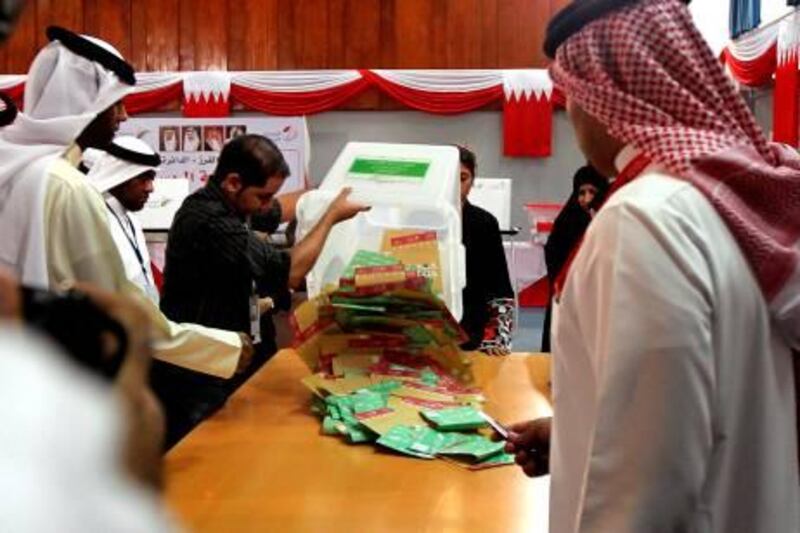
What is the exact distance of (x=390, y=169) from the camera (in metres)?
2.38

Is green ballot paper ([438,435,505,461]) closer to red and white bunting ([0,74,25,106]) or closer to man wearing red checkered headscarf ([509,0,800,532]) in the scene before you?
man wearing red checkered headscarf ([509,0,800,532])

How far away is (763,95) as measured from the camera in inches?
264

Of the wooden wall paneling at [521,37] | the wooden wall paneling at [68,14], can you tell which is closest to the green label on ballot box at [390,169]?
the wooden wall paneling at [521,37]

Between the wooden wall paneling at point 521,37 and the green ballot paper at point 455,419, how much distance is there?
24.0 ft

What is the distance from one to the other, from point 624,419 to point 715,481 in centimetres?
14

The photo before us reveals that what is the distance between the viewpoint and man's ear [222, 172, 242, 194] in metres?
2.55

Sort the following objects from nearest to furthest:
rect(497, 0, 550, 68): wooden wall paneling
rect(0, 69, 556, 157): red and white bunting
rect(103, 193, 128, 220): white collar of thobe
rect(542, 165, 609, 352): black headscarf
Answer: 1. rect(103, 193, 128, 220): white collar of thobe
2. rect(542, 165, 609, 352): black headscarf
3. rect(0, 69, 556, 157): red and white bunting
4. rect(497, 0, 550, 68): wooden wall paneling

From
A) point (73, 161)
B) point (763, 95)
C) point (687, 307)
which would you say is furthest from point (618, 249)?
point (763, 95)

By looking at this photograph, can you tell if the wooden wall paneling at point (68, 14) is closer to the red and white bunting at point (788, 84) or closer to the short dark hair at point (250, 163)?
the red and white bunting at point (788, 84)

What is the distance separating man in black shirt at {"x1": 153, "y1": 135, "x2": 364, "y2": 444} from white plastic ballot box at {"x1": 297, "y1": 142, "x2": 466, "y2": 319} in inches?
3.6

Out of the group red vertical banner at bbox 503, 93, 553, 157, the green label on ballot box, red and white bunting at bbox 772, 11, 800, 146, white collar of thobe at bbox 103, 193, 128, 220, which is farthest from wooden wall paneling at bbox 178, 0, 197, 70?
the green label on ballot box

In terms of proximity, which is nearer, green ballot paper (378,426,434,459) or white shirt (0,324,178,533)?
white shirt (0,324,178,533)

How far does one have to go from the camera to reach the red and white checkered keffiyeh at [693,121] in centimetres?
102

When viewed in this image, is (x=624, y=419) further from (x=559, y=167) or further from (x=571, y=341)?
(x=559, y=167)
